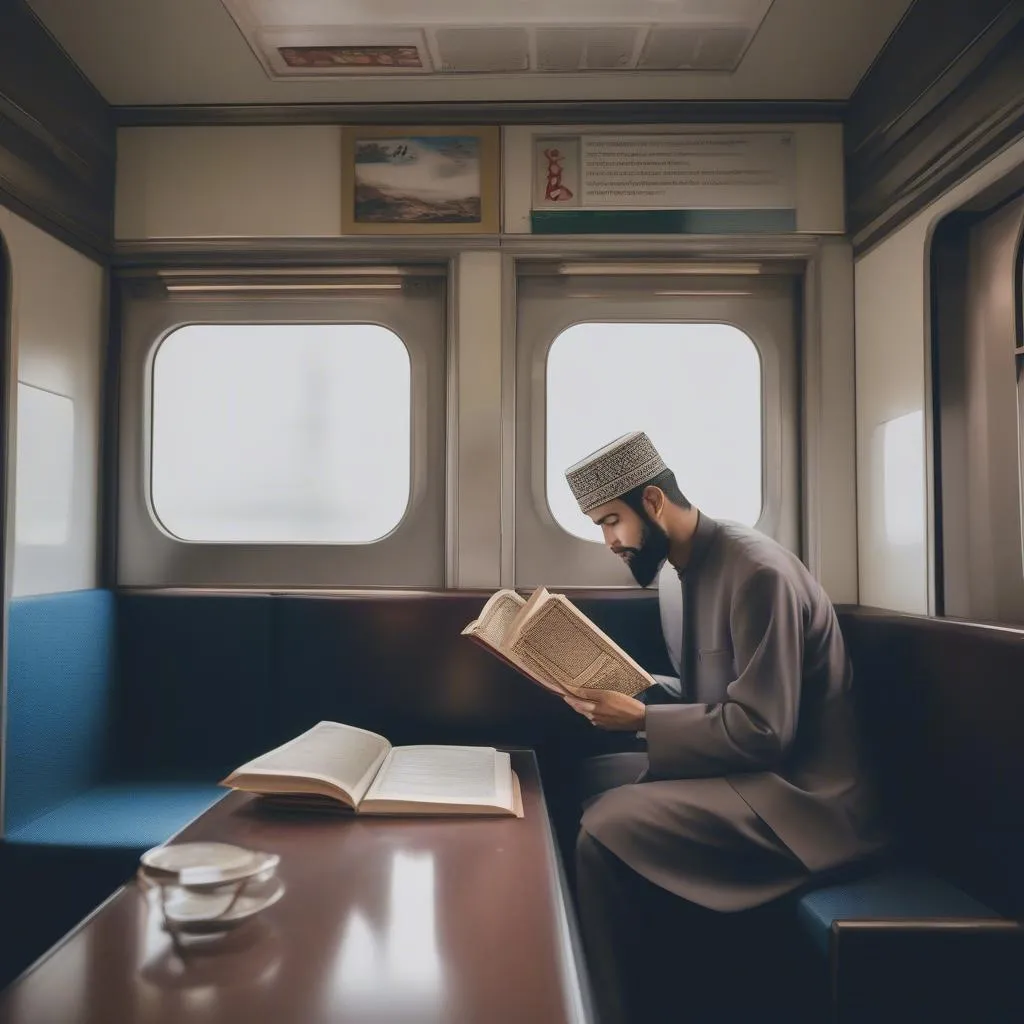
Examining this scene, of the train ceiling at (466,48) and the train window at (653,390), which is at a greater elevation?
the train ceiling at (466,48)

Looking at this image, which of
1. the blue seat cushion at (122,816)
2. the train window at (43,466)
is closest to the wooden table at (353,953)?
the blue seat cushion at (122,816)

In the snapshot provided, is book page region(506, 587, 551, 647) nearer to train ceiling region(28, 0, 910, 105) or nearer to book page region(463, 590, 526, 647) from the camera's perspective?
book page region(463, 590, 526, 647)

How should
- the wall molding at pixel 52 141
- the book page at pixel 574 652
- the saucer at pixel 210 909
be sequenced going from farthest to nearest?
the wall molding at pixel 52 141 < the book page at pixel 574 652 < the saucer at pixel 210 909

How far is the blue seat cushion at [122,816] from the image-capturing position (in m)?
2.05

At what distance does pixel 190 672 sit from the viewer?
2.64 metres

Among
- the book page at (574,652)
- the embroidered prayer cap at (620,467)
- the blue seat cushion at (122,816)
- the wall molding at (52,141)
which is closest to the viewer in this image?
the book page at (574,652)

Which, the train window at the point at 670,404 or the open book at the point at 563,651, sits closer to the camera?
the open book at the point at 563,651

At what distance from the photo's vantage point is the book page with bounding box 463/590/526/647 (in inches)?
74.7

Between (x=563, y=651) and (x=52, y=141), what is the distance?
7.09 feet

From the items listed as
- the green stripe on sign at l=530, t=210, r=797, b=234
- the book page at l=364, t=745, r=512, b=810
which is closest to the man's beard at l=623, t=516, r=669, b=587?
the book page at l=364, t=745, r=512, b=810

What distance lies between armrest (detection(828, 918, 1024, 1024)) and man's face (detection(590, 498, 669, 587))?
3.16 ft

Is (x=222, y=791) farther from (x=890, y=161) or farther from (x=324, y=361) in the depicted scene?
(x=890, y=161)

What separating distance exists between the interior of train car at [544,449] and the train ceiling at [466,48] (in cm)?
2

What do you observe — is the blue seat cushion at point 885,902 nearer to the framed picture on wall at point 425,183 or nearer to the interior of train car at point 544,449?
the interior of train car at point 544,449
